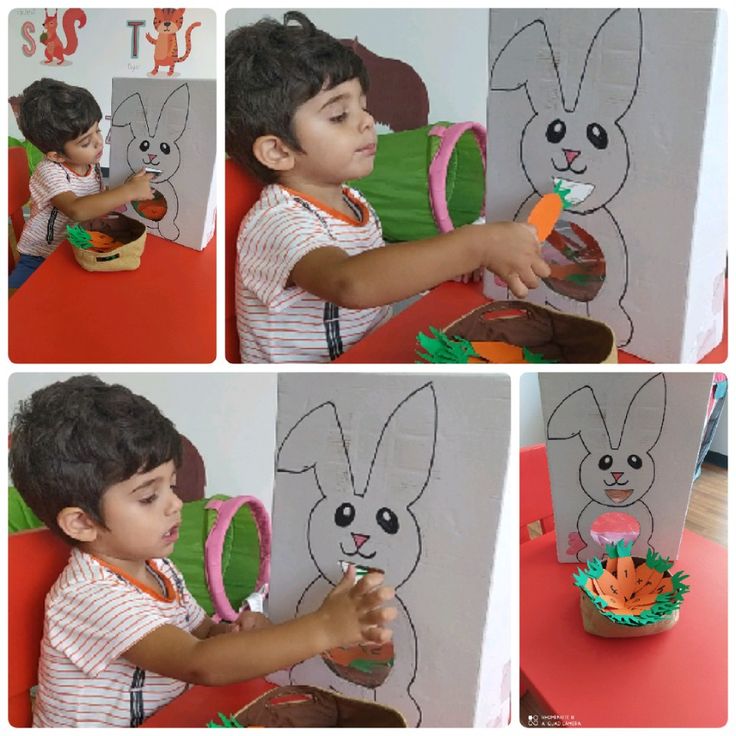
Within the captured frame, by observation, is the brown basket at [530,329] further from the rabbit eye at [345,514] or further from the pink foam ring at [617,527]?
the pink foam ring at [617,527]

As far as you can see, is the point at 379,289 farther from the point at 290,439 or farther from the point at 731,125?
the point at 731,125

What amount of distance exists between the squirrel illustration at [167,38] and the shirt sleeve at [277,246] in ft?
0.48

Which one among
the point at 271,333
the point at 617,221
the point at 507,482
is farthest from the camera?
the point at 271,333

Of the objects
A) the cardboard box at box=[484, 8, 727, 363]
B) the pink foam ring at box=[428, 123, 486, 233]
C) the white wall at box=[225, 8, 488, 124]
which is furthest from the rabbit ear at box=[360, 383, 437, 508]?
the white wall at box=[225, 8, 488, 124]

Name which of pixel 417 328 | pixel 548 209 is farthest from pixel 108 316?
pixel 548 209

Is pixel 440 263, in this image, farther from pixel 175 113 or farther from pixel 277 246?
pixel 175 113

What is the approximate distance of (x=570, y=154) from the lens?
632 millimetres

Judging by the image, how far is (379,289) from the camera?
1.88 feet

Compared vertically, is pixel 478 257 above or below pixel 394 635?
above

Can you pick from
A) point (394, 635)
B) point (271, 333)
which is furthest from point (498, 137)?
point (394, 635)

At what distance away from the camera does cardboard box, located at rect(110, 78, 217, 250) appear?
690 millimetres

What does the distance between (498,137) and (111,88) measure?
0.33 metres

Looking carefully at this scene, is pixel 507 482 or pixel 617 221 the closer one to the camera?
pixel 507 482

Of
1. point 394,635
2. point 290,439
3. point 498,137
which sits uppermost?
point 498,137
